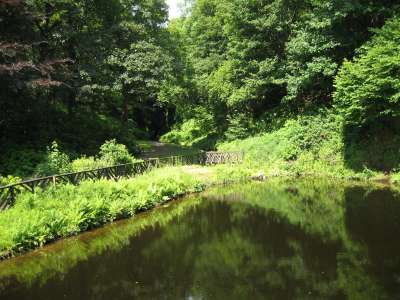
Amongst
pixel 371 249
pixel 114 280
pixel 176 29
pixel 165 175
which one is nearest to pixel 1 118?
pixel 165 175

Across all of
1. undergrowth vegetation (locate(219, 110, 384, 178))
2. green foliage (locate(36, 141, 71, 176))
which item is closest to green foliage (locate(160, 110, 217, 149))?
undergrowth vegetation (locate(219, 110, 384, 178))

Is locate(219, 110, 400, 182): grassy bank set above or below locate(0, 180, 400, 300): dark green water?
above

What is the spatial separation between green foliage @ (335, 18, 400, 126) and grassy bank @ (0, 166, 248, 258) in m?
11.8

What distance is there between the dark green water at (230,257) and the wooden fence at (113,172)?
3.18 metres

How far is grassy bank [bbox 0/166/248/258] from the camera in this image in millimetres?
13281

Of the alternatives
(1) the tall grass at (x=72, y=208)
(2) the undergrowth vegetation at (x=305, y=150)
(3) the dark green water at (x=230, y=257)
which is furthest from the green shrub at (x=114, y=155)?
(2) the undergrowth vegetation at (x=305, y=150)

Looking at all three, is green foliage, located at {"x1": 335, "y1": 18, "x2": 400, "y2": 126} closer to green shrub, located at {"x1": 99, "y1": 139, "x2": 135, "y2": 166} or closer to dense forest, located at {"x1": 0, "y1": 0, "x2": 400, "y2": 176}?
dense forest, located at {"x1": 0, "y1": 0, "x2": 400, "y2": 176}

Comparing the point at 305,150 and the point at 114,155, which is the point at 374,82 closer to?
the point at 305,150

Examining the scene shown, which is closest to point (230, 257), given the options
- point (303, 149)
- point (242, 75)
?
point (303, 149)

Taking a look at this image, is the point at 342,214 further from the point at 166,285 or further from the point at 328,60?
the point at 328,60

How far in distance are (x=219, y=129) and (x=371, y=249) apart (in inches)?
1345

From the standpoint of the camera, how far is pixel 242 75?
124ft

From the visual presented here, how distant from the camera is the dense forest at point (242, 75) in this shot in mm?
23891

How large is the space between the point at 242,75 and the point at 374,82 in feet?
53.6
